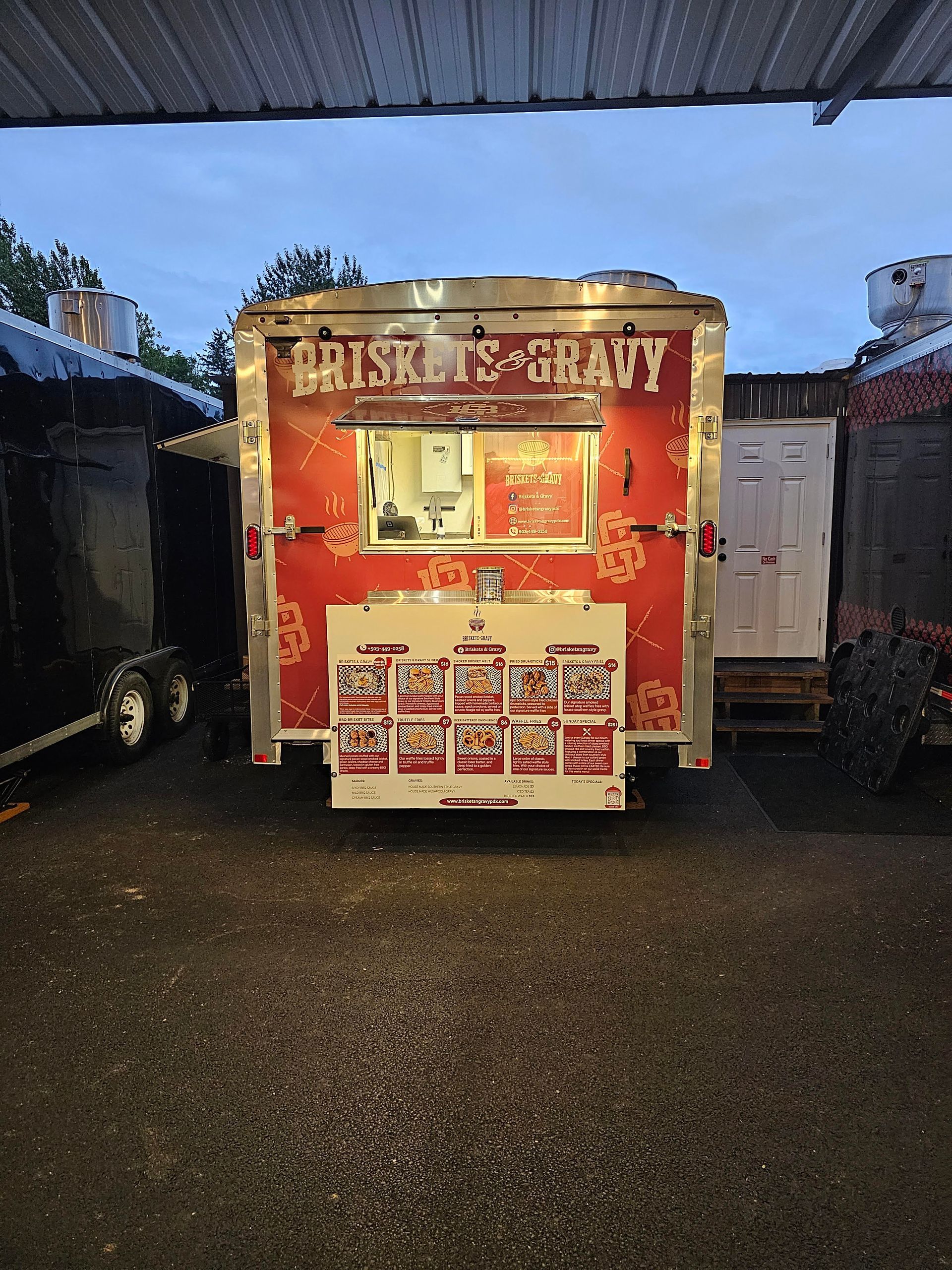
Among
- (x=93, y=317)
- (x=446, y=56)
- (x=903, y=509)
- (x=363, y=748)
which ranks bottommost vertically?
(x=363, y=748)

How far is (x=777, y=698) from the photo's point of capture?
6.08 m

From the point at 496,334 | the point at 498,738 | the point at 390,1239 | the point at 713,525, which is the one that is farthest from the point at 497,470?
the point at 390,1239

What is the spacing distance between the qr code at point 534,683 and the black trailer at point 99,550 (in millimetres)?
2910

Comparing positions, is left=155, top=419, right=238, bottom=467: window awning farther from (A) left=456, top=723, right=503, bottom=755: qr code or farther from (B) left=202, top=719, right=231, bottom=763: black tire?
(A) left=456, top=723, right=503, bottom=755: qr code

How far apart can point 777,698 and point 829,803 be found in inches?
60.1

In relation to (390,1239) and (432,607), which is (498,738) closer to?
(432,607)

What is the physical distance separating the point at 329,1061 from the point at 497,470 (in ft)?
9.32

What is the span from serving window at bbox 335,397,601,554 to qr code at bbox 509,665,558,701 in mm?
657

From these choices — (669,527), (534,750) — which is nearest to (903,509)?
(669,527)

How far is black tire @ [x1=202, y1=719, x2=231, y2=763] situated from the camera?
5375 millimetres

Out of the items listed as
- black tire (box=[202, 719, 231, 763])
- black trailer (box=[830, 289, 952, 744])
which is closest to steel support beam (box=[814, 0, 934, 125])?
black trailer (box=[830, 289, 952, 744])

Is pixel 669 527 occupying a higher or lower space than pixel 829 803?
higher

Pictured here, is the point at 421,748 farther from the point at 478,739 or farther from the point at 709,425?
the point at 709,425

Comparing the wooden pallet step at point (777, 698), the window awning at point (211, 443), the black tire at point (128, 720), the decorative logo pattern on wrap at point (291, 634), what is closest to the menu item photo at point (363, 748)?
the decorative logo pattern on wrap at point (291, 634)
